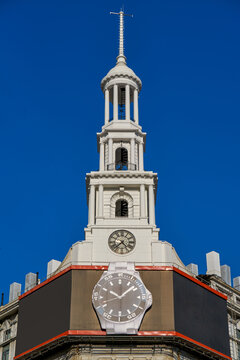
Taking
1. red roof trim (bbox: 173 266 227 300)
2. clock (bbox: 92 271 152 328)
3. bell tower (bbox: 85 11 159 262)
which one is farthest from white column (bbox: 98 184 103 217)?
red roof trim (bbox: 173 266 227 300)

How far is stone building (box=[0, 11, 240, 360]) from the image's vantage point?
3814 inches

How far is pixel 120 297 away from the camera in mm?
98750

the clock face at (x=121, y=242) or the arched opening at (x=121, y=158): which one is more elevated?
the arched opening at (x=121, y=158)

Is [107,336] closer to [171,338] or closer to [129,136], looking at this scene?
[171,338]

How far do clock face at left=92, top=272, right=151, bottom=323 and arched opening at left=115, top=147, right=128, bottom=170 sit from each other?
19.1 metres

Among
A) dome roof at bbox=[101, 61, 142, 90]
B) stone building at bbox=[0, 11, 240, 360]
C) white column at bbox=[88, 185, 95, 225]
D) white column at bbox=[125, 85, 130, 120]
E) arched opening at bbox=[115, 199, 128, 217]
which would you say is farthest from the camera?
dome roof at bbox=[101, 61, 142, 90]

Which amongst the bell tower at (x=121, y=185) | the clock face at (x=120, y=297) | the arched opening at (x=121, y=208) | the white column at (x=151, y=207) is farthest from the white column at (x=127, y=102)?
the clock face at (x=120, y=297)

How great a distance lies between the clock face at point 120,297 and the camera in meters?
97.8

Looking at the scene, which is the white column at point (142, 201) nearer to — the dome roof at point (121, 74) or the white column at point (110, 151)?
the white column at point (110, 151)

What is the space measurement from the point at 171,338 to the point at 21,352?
16.9 meters

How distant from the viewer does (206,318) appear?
101750 mm

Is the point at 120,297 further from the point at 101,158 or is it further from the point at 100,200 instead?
the point at 101,158

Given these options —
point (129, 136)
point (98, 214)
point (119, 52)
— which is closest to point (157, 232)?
point (98, 214)

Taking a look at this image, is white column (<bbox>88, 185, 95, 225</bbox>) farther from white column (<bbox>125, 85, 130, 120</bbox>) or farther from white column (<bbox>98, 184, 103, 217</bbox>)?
white column (<bbox>125, 85, 130, 120</bbox>)
